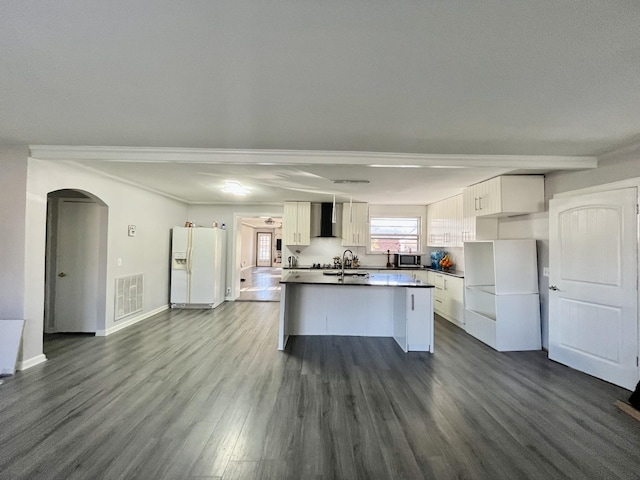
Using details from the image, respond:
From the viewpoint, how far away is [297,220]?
6770 millimetres

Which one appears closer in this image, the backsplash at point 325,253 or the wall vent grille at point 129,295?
the wall vent grille at point 129,295

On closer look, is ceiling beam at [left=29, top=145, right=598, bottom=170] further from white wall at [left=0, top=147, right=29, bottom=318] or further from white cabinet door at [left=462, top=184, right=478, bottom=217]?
white cabinet door at [left=462, top=184, right=478, bottom=217]

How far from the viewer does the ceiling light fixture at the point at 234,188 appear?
4944 millimetres

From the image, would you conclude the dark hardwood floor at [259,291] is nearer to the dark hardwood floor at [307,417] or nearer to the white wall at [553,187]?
the dark hardwood floor at [307,417]

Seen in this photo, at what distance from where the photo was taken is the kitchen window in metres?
7.25

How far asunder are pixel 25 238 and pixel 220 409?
2.90 metres

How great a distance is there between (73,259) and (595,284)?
22.9 ft

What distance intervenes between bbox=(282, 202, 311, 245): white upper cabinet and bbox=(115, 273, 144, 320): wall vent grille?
9.94 feet

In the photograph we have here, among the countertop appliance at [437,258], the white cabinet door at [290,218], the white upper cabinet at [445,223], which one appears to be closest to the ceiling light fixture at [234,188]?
the white cabinet door at [290,218]

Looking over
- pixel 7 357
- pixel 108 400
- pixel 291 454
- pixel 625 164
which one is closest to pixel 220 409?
pixel 291 454

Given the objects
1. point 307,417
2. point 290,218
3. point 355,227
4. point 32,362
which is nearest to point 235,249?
point 290,218

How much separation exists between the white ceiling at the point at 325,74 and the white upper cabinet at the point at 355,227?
3752 mm

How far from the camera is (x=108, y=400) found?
8.70ft

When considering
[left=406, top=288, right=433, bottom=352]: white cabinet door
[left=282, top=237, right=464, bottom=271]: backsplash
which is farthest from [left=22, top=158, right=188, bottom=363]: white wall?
[left=406, top=288, right=433, bottom=352]: white cabinet door
